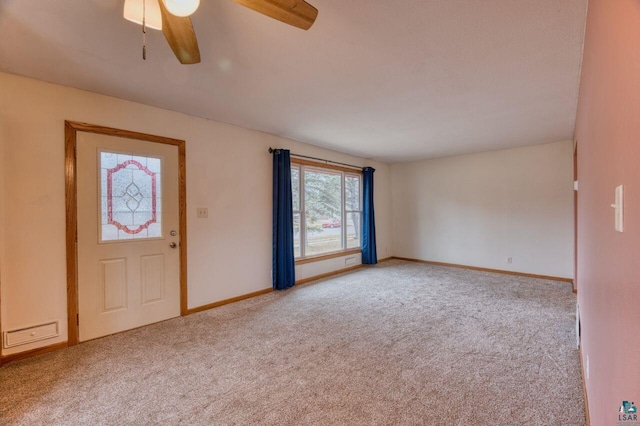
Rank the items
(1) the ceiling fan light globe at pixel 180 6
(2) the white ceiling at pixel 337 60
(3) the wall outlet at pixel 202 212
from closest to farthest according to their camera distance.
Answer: (1) the ceiling fan light globe at pixel 180 6
(2) the white ceiling at pixel 337 60
(3) the wall outlet at pixel 202 212

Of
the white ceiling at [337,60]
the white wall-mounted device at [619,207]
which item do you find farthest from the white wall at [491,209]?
the white wall-mounted device at [619,207]

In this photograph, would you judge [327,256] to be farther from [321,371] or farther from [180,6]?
[180,6]

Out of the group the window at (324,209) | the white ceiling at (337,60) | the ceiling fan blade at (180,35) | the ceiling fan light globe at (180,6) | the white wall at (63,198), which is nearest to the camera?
the ceiling fan light globe at (180,6)

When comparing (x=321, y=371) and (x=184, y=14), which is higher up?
(x=184, y=14)

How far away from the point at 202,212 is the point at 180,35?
7.69ft


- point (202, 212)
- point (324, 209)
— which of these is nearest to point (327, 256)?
point (324, 209)

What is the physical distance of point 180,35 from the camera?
5.02ft

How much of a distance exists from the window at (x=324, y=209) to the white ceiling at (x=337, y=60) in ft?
4.75

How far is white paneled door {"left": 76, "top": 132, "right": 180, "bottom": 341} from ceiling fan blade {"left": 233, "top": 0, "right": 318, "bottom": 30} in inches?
93.0

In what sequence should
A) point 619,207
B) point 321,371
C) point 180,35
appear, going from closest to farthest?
point 619,207 < point 180,35 < point 321,371

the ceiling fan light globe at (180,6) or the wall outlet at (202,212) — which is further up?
the ceiling fan light globe at (180,6)

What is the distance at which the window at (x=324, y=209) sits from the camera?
4848mm

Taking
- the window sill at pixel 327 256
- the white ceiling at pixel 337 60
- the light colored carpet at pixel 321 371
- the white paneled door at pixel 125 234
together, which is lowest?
the light colored carpet at pixel 321 371

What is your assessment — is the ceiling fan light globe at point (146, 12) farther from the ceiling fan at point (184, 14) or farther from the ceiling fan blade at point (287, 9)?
the ceiling fan blade at point (287, 9)
